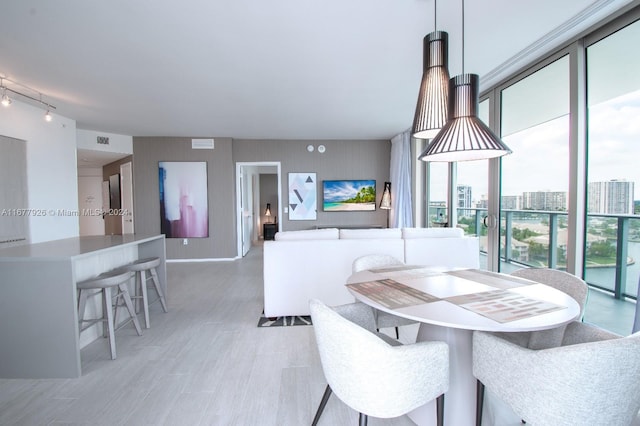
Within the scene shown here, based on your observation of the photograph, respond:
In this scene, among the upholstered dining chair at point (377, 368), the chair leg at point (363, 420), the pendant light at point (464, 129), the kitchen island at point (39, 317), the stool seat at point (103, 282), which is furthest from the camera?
the stool seat at point (103, 282)

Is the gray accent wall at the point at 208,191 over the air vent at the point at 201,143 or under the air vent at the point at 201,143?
under

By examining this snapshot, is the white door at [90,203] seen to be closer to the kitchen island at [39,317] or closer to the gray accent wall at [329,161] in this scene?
the gray accent wall at [329,161]

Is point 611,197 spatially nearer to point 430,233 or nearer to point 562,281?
point 562,281

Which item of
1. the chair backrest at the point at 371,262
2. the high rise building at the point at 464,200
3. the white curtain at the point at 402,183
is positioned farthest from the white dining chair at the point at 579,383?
the white curtain at the point at 402,183

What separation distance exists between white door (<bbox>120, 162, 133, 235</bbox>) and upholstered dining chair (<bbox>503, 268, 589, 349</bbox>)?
694 cm

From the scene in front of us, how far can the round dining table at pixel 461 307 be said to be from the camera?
1152 millimetres

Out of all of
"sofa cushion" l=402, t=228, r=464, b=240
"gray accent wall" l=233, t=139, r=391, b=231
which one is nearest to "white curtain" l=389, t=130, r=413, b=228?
"gray accent wall" l=233, t=139, r=391, b=231

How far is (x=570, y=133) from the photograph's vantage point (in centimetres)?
255

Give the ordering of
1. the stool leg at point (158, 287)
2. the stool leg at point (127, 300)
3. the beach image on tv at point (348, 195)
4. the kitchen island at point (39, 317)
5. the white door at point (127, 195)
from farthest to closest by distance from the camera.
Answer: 1. the beach image on tv at point (348, 195)
2. the white door at point (127, 195)
3. the stool leg at point (158, 287)
4. the stool leg at point (127, 300)
5. the kitchen island at point (39, 317)

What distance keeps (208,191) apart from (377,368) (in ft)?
18.8

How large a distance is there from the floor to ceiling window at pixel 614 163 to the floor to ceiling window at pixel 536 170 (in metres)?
0.23

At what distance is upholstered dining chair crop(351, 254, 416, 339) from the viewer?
204cm

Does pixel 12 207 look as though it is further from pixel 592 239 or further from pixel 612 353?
pixel 592 239

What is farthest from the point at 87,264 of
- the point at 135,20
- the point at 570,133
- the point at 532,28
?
the point at 570,133
